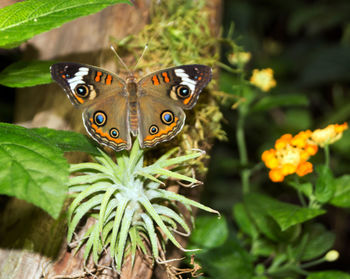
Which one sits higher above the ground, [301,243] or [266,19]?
[266,19]

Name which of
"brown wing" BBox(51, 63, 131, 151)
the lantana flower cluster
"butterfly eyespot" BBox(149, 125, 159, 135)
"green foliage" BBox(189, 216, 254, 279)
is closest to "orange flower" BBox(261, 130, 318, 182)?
the lantana flower cluster

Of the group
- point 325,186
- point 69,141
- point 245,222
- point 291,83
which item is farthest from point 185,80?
point 291,83

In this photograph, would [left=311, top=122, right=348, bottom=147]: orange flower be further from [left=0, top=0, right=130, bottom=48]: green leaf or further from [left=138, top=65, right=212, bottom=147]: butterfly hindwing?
[left=0, top=0, right=130, bottom=48]: green leaf

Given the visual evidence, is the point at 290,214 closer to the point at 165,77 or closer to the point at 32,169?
the point at 165,77

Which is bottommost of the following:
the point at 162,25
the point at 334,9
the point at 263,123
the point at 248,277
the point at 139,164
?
the point at 248,277

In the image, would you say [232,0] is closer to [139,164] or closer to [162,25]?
[162,25]

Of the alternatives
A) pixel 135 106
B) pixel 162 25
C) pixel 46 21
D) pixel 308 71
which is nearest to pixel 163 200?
pixel 135 106
